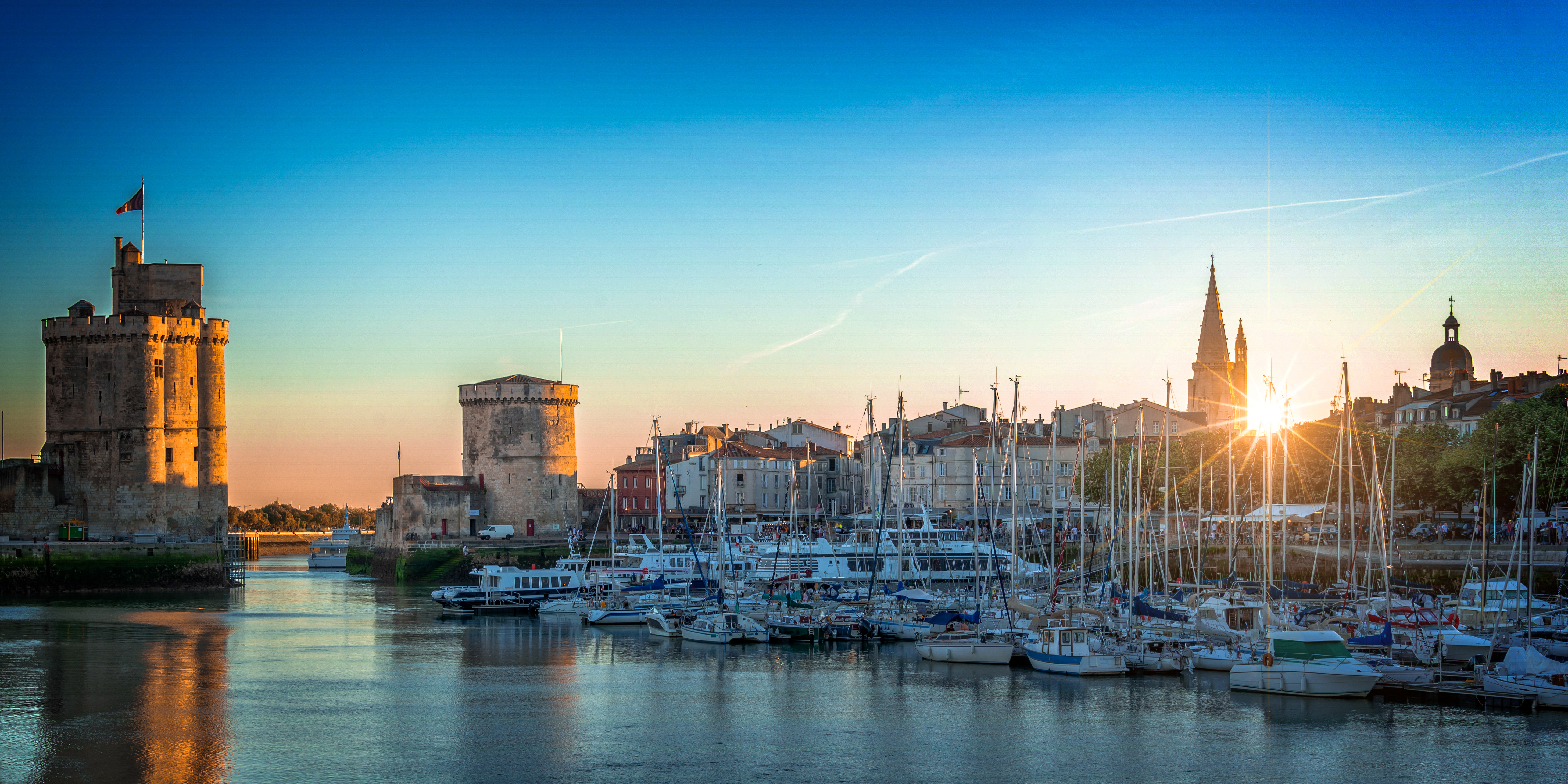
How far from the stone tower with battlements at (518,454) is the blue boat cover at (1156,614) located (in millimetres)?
43050

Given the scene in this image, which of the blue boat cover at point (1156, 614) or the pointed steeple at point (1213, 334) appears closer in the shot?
the blue boat cover at point (1156, 614)

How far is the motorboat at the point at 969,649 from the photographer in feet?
101

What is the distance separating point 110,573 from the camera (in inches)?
2271

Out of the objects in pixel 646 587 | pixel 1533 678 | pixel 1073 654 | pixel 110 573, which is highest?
pixel 1533 678

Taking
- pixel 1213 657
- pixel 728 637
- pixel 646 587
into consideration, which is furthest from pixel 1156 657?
pixel 646 587

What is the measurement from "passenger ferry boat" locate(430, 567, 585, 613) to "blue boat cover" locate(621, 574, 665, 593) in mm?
2426

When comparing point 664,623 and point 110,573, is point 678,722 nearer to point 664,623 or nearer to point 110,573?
Result: point 664,623

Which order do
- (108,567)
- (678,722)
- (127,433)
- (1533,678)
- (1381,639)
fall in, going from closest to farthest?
(678,722) < (1533,678) < (1381,639) < (108,567) < (127,433)

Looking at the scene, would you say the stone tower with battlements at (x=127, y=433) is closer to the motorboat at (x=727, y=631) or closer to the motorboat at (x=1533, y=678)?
the motorboat at (x=727, y=631)

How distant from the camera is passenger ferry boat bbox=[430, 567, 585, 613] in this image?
4772 cm

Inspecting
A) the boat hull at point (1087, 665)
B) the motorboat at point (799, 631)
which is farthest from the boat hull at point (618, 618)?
the boat hull at point (1087, 665)

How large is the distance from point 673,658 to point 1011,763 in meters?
15.1

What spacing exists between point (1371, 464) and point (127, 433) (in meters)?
55.5

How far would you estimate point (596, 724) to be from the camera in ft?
76.4
